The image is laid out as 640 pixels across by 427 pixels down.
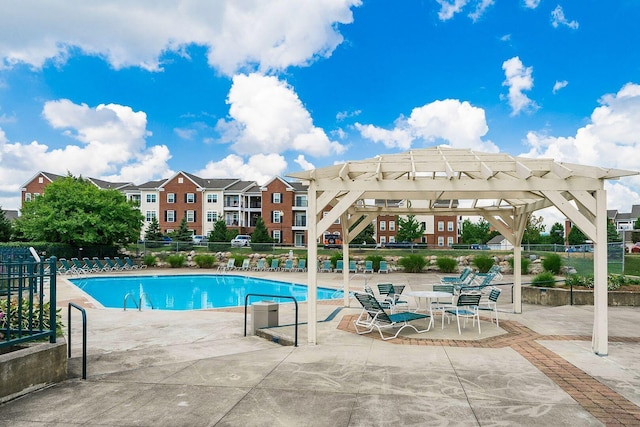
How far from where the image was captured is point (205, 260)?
28.9 metres

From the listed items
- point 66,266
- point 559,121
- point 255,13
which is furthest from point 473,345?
point 66,266

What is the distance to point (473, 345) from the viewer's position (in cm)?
816

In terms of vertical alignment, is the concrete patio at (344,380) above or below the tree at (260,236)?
below

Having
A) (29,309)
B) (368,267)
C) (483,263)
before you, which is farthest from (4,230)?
(29,309)

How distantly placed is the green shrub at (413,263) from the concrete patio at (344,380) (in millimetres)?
16245

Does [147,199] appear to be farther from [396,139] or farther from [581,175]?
[581,175]

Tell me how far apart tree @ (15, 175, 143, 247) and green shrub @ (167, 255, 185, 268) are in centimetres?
474

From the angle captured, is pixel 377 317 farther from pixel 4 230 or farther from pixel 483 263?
pixel 4 230

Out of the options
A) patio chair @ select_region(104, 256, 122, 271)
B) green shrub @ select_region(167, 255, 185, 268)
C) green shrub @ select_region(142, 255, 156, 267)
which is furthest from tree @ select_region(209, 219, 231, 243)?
patio chair @ select_region(104, 256, 122, 271)

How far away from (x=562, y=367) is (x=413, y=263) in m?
19.8

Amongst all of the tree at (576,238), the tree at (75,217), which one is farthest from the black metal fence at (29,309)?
the tree at (576,238)

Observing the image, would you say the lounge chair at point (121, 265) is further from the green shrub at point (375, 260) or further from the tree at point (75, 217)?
the green shrub at point (375, 260)

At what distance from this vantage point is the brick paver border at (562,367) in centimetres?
485

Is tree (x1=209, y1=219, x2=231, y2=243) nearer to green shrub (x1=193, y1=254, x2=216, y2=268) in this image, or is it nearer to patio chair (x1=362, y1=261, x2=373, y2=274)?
green shrub (x1=193, y1=254, x2=216, y2=268)
